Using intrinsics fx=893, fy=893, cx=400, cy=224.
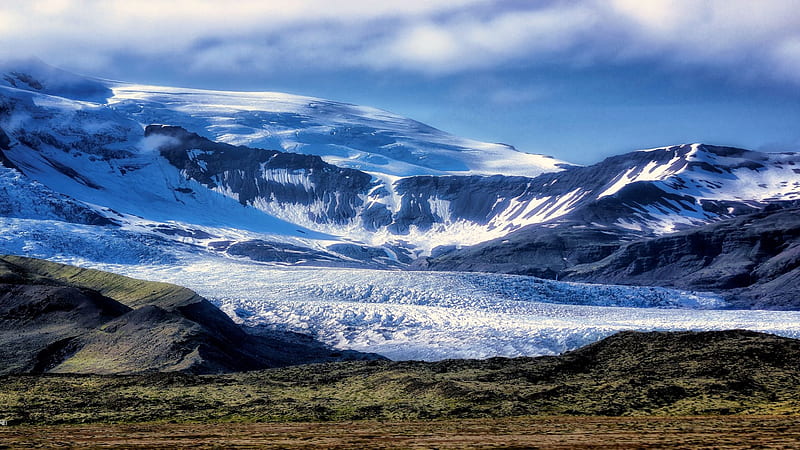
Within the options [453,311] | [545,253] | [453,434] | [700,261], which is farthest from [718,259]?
[453,434]

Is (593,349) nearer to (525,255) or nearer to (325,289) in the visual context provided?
(325,289)

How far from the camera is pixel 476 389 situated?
36688 mm

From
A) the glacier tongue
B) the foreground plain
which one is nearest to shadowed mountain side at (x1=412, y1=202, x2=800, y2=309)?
the glacier tongue

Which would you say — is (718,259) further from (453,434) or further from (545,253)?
(453,434)

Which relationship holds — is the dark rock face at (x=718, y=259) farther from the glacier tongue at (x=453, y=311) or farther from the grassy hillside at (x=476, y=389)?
the grassy hillside at (x=476, y=389)

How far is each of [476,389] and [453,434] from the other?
9.41m

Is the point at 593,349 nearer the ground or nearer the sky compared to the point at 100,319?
nearer the sky

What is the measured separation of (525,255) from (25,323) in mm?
134794

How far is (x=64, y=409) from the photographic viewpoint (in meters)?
35.9

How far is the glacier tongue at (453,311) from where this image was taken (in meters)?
77.7

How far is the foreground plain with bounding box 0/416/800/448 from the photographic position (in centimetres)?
2427

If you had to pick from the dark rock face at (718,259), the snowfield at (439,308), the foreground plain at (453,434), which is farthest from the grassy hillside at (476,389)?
the dark rock face at (718,259)

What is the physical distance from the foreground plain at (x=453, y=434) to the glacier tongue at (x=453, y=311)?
145ft

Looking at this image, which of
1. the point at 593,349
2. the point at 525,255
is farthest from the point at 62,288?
the point at 525,255
